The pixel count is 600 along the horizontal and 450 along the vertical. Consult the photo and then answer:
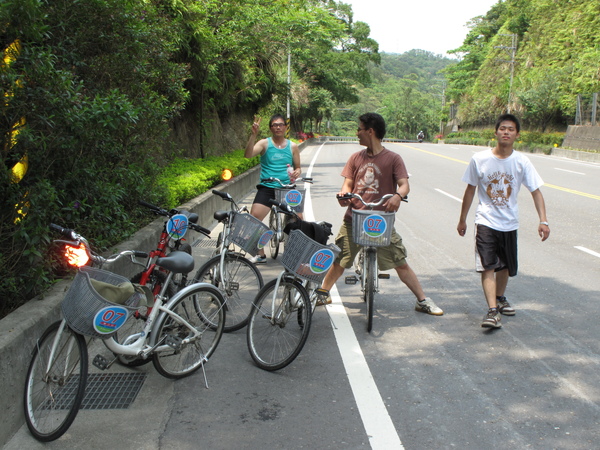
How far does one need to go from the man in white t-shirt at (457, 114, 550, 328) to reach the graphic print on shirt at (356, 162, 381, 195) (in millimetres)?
832

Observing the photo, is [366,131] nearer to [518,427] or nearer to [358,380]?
[358,380]

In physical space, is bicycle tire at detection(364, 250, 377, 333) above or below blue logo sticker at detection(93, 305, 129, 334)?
below

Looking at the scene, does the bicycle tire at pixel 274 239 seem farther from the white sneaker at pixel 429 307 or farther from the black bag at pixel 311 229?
the black bag at pixel 311 229

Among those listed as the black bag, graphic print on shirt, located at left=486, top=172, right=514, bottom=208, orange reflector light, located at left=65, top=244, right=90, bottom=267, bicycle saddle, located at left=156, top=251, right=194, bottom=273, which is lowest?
bicycle saddle, located at left=156, top=251, right=194, bottom=273

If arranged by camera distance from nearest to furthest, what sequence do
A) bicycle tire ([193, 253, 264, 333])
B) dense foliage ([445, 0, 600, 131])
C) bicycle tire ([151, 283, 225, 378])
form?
bicycle tire ([151, 283, 225, 378]), bicycle tire ([193, 253, 264, 333]), dense foliage ([445, 0, 600, 131])

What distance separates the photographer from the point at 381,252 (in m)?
5.67

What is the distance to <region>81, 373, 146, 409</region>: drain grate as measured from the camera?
3.97m

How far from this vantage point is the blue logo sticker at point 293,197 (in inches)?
292

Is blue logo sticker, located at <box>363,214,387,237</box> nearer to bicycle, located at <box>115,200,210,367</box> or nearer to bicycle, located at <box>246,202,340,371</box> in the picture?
bicycle, located at <box>246,202,340,371</box>

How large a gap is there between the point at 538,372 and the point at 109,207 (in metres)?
4.52

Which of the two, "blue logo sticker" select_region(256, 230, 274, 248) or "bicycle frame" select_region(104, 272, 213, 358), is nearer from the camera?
"bicycle frame" select_region(104, 272, 213, 358)

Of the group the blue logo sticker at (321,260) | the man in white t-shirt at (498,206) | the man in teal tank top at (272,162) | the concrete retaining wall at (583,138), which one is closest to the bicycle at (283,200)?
the man in teal tank top at (272,162)

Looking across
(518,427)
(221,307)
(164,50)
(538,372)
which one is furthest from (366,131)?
(164,50)

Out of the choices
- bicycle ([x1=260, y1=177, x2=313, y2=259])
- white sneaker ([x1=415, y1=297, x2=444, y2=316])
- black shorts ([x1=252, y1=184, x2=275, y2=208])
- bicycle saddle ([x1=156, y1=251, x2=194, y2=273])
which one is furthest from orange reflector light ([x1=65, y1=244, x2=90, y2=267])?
black shorts ([x1=252, y1=184, x2=275, y2=208])
